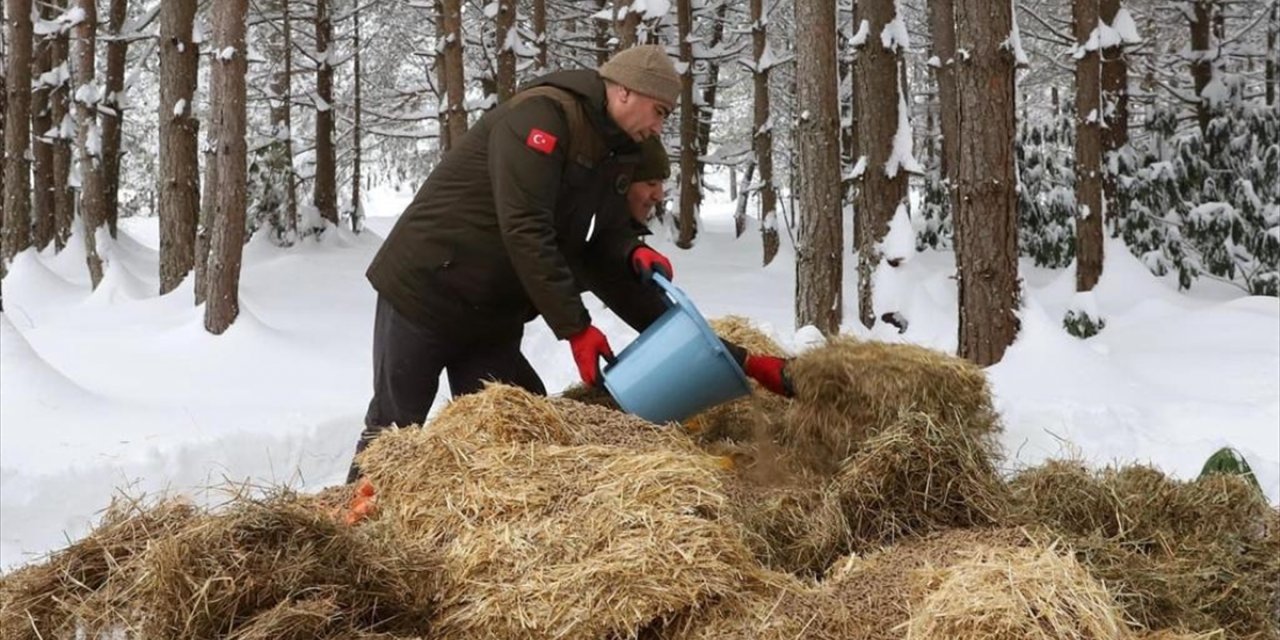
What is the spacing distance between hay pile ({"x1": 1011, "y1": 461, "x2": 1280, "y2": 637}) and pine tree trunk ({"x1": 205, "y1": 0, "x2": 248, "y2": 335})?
22.0 ft

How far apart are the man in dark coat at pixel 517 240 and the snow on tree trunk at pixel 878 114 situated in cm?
558

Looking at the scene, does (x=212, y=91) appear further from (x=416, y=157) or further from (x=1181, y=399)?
(x=416, y=157)

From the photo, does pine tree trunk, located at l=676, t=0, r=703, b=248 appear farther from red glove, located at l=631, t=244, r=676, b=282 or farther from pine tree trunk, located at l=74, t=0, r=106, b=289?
red glove, located at l=631, t=244, r=676, b=282

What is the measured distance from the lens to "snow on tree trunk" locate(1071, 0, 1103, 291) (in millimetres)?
11195

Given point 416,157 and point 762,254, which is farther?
point 416,157

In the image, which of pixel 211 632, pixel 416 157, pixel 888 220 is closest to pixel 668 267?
pixel 211 632

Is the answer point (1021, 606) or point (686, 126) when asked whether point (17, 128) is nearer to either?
point (686, 126)

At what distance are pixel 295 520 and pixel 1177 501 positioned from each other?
9.24ft

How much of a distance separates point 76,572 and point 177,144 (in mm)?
9415

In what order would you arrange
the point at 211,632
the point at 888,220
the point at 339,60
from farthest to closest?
the point at 339,60, the point at 888,220, the point at 211,632

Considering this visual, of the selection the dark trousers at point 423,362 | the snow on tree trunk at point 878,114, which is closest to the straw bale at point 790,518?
the dark trousers at point 423,362

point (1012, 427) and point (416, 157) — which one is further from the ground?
point (416, 157)

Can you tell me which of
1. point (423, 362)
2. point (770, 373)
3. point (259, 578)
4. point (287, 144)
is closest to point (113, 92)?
point (287, 144)

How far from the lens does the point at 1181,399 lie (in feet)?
22.0
